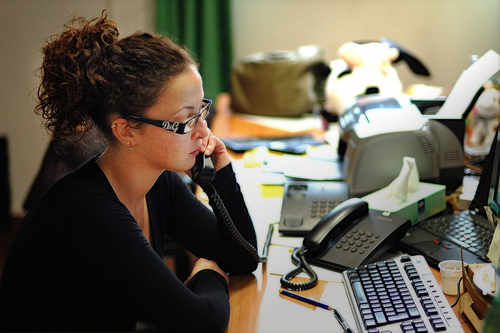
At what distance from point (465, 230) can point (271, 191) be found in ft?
2.07

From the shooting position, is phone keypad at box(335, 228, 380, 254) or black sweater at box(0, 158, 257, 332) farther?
phone keypad at box(335, 228, 380, 254)

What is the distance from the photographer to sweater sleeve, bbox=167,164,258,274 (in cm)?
127

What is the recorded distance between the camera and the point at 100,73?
115 cm

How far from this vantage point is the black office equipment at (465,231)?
4.12ft

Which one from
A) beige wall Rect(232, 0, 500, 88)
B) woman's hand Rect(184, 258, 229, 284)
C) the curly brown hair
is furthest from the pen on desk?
beige wall Rect(232, 0, 500, 88)

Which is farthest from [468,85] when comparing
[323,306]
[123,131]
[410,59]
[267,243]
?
[123,131]

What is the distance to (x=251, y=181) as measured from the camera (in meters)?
1.89

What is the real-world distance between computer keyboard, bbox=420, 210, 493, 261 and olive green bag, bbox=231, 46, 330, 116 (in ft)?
4.41

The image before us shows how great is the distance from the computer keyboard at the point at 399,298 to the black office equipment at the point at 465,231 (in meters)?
0.12

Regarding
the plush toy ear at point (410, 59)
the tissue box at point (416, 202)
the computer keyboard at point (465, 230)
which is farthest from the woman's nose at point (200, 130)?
the plush toy ear at point (410, 59)

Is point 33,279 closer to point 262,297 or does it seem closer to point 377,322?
point 262,297

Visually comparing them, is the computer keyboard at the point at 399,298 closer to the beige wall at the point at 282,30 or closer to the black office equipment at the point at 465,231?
the black office equipment at the point at 465,231

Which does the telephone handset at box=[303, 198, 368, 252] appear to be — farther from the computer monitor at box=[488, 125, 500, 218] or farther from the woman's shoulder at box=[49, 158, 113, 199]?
the woman's shoulder at box=[49, 158, 113, 199]

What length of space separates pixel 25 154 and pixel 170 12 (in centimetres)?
132
